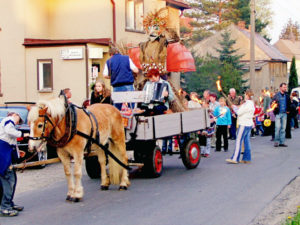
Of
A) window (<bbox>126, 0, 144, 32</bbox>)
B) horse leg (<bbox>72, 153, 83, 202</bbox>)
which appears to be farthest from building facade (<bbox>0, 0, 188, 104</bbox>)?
horse leg (<bbox>72, 153, 83, 202</bbox>)

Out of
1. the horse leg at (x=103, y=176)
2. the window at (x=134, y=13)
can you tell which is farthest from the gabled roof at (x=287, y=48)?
the horse leg at (x=103, y=176)

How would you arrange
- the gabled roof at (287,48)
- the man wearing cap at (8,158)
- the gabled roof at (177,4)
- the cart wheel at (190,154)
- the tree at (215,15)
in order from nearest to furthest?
the man wearing cap at (8,158) → the cart wheel at (190,154) → the gabled roof at (177,4) → the tree at (215,15) → the gabled roof at (287,48)

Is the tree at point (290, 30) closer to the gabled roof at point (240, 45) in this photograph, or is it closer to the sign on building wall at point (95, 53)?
the gabled roof at point (240, 45)

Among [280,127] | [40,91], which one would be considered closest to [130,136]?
[280,127]

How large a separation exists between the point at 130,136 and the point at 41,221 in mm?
3416

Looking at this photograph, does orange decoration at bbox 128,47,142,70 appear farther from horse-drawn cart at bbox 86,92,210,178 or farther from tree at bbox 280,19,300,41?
tree at bbox 280,19,300,41

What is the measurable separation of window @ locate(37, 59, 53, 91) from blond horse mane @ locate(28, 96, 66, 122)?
14979 millimetres

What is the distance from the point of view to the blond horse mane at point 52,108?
27.3 ft

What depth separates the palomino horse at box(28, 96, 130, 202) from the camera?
833 centimetres

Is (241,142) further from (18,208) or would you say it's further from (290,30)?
(290,30)

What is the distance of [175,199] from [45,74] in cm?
1578

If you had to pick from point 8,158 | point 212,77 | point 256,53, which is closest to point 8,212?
point 8,158

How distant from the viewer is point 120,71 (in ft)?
38.6

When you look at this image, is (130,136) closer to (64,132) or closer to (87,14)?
(64,132)
